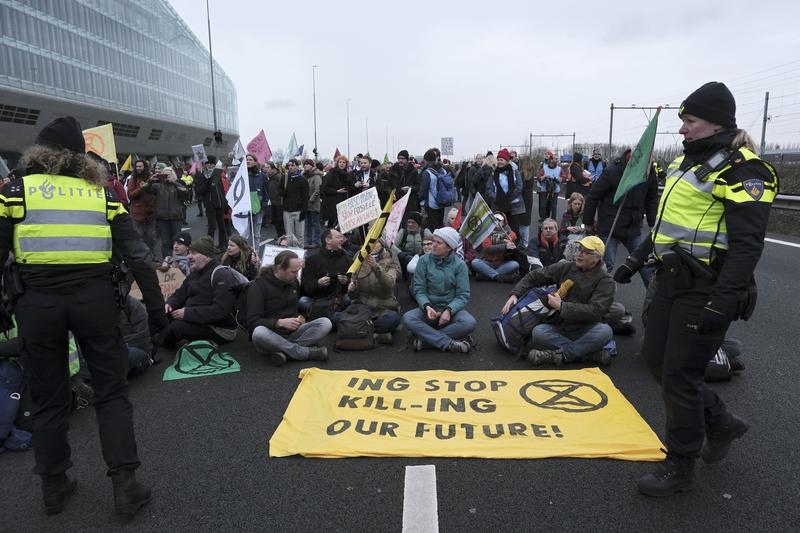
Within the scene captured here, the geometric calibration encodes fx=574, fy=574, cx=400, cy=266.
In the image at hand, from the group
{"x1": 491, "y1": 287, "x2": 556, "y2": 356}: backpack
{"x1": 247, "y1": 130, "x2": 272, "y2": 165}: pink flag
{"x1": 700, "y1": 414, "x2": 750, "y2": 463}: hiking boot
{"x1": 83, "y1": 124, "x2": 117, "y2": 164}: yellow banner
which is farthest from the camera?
{"x1": 247, "y1": 130, "x2": 272, "y2": 165}: pink flag

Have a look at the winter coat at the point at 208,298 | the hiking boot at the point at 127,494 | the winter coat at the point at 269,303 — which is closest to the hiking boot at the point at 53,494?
the hiking boot at the point at 127,494

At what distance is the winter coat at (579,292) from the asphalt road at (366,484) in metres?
0.78

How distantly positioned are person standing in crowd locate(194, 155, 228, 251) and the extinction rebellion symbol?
342 inches

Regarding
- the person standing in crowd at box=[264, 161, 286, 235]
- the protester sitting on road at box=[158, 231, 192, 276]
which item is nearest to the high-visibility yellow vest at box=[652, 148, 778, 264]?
the protester sitting on road at box=[158, 231, 192, 276]

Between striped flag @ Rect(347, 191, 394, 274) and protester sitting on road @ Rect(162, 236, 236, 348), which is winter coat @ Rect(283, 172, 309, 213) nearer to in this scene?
protester sitting on road @ Rect(162, 236, 236, 348)

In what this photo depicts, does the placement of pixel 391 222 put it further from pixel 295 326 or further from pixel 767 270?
pixel 767 270

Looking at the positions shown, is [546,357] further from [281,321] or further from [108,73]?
[108,73]

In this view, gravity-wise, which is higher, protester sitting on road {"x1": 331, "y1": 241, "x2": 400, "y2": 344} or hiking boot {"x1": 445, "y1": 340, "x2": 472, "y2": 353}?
protester sitting on road {"x1": 331, "y1": 241, "x2": 400, "y2": 344}

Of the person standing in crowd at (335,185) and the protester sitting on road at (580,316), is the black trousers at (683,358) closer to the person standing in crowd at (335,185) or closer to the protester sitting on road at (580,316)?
the protester sitting on road at (580,316)

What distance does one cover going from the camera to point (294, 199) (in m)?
12.3

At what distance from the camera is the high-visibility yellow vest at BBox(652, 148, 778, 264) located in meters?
2.81

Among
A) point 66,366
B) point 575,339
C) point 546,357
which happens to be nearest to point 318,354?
point 546,357

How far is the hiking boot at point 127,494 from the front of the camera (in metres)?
3.09

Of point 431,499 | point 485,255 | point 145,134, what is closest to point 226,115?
point 145,134
